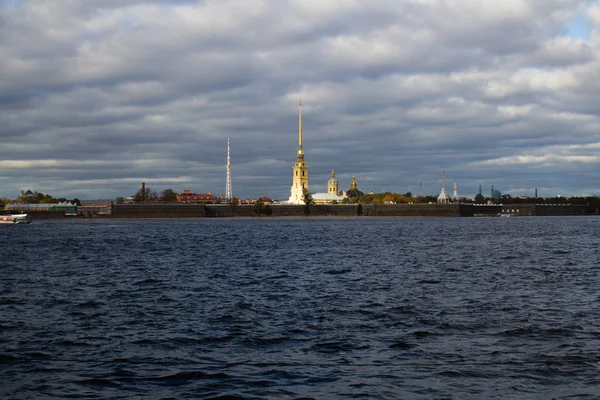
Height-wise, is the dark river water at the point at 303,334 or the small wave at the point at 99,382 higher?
the dark river water at the point at 303,334

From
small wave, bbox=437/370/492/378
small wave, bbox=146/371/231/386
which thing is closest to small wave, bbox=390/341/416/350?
small wave, bbox=437/370/492/378

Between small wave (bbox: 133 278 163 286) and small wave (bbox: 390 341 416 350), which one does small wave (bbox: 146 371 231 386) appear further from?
small wave (bbox: 133 278 163 286)

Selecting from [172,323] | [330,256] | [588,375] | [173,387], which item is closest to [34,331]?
[172,323]

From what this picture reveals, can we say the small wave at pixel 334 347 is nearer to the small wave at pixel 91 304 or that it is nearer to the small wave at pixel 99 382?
the small wave at pixel 99 382

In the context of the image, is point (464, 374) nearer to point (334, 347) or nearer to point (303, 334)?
point (334, 347)

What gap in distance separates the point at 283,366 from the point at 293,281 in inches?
562

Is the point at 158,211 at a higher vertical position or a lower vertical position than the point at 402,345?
higher

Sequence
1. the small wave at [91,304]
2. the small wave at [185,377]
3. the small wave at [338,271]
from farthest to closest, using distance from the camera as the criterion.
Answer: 1. the small wave at [338,271]
2. the small wave at [91,304]
3. the small wave at [185,377]

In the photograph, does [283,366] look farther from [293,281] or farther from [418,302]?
[293,281]

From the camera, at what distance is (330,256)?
137 feet

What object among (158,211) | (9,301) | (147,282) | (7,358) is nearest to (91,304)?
(9,301)

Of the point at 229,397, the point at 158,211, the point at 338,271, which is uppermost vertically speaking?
the point at 158,211

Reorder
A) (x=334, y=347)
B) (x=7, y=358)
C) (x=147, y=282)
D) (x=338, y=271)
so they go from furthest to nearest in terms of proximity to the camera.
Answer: (x=338, y=271), (x=147, y=282), (x=334, y=347), (x=7, y=358)

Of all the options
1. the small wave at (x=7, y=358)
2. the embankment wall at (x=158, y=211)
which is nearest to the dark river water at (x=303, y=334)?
the small wave at (x=7, y=358)
